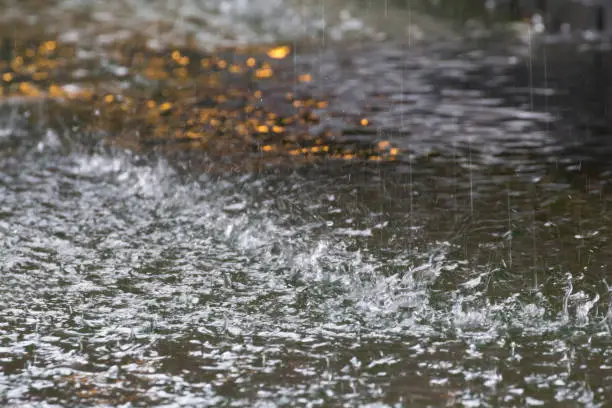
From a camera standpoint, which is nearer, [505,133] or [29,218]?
[29,218]

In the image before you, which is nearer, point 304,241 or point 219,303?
point 219,303

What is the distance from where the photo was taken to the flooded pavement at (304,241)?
4352 mm

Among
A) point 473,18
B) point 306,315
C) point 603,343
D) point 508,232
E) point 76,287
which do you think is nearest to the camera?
point 603,343

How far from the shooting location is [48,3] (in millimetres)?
15969

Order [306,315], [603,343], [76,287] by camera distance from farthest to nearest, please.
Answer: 1. [76,287]
2. [306,315]
3. [603,343]

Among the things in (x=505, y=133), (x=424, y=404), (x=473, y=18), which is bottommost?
(x=424, y=404)

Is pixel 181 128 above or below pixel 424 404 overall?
above

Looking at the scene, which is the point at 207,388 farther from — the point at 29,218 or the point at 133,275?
the point at 29,218

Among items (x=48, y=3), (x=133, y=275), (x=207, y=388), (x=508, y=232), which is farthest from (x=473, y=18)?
(x=207, y=388)

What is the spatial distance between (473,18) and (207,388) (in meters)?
11.2

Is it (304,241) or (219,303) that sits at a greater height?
(304,241)

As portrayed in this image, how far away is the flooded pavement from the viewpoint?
14.3 ft

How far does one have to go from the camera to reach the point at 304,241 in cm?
604

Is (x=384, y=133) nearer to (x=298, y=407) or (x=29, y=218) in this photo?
(x=29, y=218)
